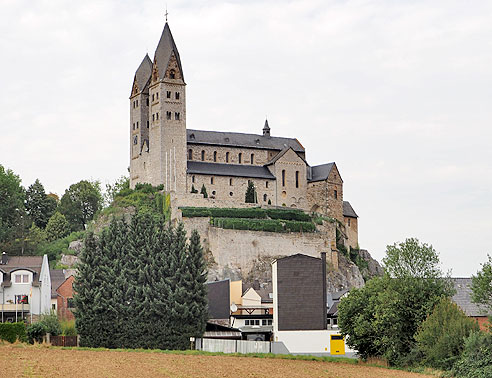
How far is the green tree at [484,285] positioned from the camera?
1714 inches

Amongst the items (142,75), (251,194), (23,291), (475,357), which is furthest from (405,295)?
(142,75)

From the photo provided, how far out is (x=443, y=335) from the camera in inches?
1737

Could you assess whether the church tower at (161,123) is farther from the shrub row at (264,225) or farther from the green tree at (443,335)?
the green tree at (443,335)

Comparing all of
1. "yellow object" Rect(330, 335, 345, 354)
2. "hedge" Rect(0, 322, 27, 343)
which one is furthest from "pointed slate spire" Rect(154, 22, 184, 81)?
"hedge" Rect(0, 322, 27, 343)

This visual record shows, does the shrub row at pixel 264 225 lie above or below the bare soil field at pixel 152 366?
above

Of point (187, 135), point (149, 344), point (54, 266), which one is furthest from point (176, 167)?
point (149, 344)

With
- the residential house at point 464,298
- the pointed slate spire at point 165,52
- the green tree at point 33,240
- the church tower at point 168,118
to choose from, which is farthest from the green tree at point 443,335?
the pointed slate spire at point 165,52

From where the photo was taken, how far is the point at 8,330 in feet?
168

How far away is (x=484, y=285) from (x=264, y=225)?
170 ft

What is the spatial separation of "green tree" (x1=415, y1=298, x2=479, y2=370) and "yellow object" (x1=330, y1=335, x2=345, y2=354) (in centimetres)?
1812

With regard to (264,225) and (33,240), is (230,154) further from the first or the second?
(33,240)

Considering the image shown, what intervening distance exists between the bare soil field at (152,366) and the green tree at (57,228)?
60183 millimetres

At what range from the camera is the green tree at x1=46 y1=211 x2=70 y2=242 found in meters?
108

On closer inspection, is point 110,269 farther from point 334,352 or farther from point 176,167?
point 176,167
